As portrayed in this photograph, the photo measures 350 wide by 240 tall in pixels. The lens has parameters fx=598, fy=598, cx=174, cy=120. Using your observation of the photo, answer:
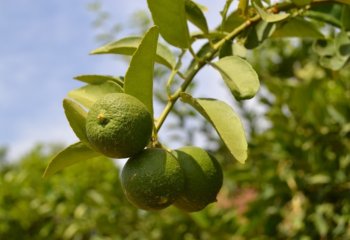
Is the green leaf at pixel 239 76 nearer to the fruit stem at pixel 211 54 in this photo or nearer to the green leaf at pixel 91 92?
the fruit stem at pixel 211 54

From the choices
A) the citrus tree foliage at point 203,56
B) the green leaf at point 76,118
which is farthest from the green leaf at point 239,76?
the green leaf at point 76,118

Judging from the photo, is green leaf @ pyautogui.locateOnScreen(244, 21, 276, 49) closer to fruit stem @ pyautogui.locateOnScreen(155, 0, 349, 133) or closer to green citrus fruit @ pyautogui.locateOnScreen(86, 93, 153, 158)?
fruit stem @ pyautogui.locateOnScreen(155, 0, 349, 133)

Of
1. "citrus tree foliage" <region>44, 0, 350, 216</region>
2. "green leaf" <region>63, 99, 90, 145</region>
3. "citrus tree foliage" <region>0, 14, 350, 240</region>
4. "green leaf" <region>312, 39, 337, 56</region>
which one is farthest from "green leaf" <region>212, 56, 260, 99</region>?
"citrus tree foliage" <region>0, 14, 350, 240</region>

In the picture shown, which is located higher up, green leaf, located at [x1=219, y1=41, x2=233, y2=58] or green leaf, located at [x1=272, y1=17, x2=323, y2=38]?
green leaf, located at [x1=219, y1=41, x2=233, y2=58]

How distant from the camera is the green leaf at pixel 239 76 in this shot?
903mm

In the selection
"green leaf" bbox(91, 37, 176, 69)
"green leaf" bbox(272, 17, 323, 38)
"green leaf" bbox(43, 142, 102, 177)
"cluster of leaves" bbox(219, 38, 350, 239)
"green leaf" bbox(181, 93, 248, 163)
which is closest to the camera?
"green leaf" bbox(181, 93, 248, 163)

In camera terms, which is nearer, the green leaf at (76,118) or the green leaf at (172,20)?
the green leaf at (76,118)

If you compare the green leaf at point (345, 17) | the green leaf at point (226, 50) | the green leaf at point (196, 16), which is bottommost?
the green leaf at point (345, 17)

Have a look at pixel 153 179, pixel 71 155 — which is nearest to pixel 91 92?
pixel 71 155

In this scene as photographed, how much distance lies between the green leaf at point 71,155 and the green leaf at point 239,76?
9.5 inches

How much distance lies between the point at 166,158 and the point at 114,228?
6.37 ft

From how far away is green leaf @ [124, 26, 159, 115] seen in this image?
906 mm

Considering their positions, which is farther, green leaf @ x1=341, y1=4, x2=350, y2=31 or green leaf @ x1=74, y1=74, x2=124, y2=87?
green leaf @ x1=341, y1=4, x2=350, y2=31

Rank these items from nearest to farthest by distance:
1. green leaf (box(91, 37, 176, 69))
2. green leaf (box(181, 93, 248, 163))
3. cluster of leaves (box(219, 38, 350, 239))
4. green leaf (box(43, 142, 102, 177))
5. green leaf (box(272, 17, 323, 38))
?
1. green leaf (box(181, 93, 248, 163))
2. green leaf (box(43, 142, 102, 177))
3. green leaf (box(91, 37, 176, 69))
4. green leaf (box(272, 17, 323, 38))
5. cluster of leaves (box(219, 38, 350, 239))
